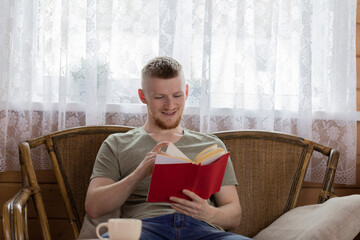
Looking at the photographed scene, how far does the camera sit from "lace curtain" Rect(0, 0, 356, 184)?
6.63ft

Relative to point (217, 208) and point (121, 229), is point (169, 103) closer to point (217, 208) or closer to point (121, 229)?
point (217, 208)

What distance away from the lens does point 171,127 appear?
6.08 ft

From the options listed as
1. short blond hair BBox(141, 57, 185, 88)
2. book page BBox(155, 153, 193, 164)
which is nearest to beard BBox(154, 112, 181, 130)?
short blond hair BBox(141, 57, 185, 88)

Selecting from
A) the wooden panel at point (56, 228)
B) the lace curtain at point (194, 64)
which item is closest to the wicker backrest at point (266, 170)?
the lace curtain at point (194, 64)

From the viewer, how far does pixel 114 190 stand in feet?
5.28

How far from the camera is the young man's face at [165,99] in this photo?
1803 mm

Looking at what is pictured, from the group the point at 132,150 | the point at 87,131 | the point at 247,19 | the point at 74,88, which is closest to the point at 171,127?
the point at 132,150

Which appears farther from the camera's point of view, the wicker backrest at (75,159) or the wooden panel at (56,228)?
the wooden panel at (56,228)

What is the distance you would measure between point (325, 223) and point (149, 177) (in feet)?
2.17

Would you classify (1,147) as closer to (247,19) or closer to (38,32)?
(38,32)

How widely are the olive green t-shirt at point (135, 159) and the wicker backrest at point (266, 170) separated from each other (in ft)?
0.59

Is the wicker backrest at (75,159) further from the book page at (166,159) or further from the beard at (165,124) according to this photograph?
the book page at (166,159)

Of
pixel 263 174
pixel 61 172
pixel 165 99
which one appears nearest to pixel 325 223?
pixel 263 174

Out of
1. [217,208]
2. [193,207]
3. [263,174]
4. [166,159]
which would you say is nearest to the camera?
[166,159]
